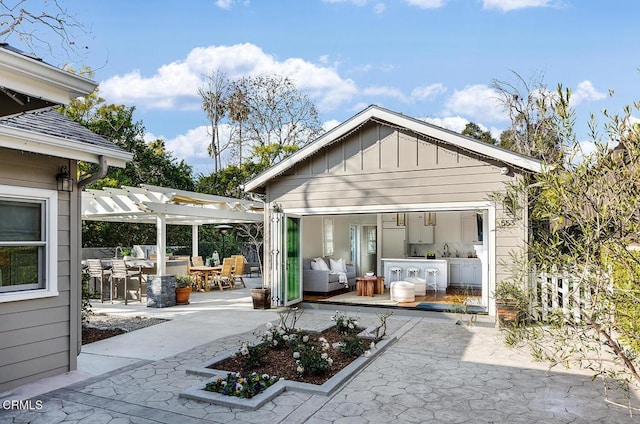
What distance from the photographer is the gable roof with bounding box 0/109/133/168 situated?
4.50 m

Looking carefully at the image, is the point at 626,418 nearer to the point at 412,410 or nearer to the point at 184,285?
the point at 412,410

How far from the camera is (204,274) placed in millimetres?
14008

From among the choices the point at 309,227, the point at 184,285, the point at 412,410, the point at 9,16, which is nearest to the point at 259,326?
the point at 184,285

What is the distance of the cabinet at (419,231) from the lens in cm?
1436

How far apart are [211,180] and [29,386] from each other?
600 inches

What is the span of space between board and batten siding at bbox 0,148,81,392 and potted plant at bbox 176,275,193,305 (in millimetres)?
5541

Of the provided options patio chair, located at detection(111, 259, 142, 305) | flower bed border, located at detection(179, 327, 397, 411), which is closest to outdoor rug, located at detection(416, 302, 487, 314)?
flower bed border, located at detection(179, 327, 397, 411)

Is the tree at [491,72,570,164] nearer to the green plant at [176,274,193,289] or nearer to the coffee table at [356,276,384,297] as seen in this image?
the coffee table at [356,276,384,297]

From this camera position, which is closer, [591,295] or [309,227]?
[591,295]

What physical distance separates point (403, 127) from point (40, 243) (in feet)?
22.5

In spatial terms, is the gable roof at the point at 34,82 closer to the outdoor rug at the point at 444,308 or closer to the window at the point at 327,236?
the outdoor rug at the point at 444,308

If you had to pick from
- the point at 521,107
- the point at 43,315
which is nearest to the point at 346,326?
the point at 43,315

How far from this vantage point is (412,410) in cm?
424

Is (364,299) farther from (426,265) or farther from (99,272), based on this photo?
(99,272)
